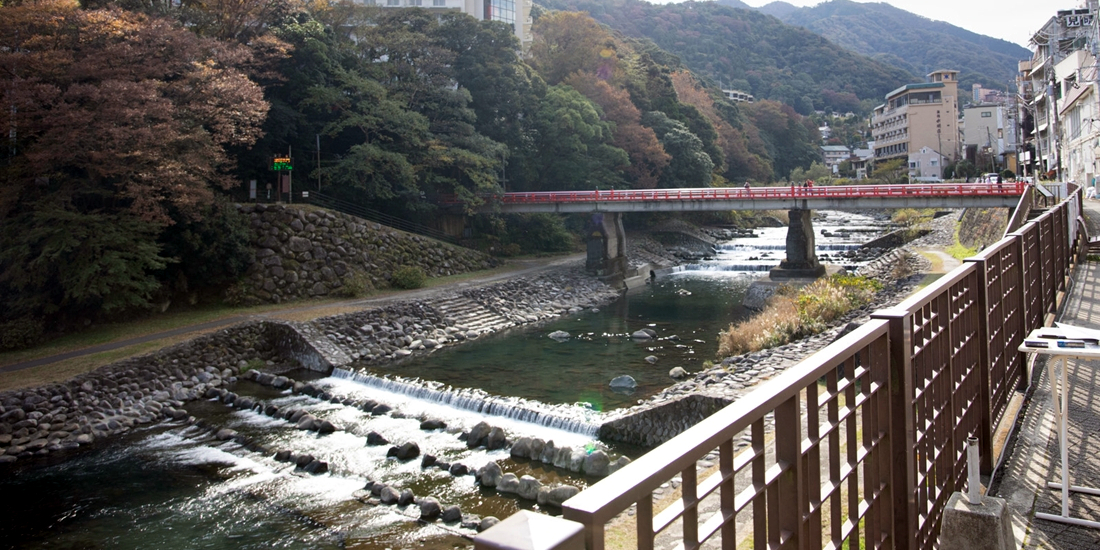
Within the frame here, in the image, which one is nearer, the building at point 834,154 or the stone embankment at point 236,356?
the stone embankment at point 236,356

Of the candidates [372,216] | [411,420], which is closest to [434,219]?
[372,216]

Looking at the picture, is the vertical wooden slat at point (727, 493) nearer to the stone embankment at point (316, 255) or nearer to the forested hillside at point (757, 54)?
the stone embankment at point (316, 255)

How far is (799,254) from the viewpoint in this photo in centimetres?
3350

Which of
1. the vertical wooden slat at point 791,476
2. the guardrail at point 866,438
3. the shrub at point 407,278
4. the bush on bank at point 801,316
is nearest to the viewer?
the guardrail at point 866,438

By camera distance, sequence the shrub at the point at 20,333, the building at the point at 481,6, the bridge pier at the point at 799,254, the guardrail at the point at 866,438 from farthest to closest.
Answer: the building at the point at 481,6 < the bridge pier at the point at 799,254 < the shrub at the point at 20,333 < the guardrail at the point at 866,438

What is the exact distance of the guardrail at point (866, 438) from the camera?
2027mm

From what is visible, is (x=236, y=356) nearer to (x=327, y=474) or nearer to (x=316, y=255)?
(x=316, y=255)

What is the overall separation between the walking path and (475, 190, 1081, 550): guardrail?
0.91 feet

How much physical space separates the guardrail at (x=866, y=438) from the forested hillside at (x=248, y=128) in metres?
21.0

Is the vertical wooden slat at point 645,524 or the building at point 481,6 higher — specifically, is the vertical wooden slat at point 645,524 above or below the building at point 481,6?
below

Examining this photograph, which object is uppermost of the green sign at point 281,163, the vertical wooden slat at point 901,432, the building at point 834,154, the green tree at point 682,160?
the building at point 834,154

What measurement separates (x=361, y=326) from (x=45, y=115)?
1042 centimetres

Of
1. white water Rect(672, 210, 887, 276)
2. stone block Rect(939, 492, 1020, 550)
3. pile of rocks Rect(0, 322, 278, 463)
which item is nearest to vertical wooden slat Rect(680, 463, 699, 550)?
stone block Rect(939, 492, 1020, 550)

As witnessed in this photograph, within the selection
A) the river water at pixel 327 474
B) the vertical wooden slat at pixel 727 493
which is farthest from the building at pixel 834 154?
the vertical wooden slat at pixel 727 493
